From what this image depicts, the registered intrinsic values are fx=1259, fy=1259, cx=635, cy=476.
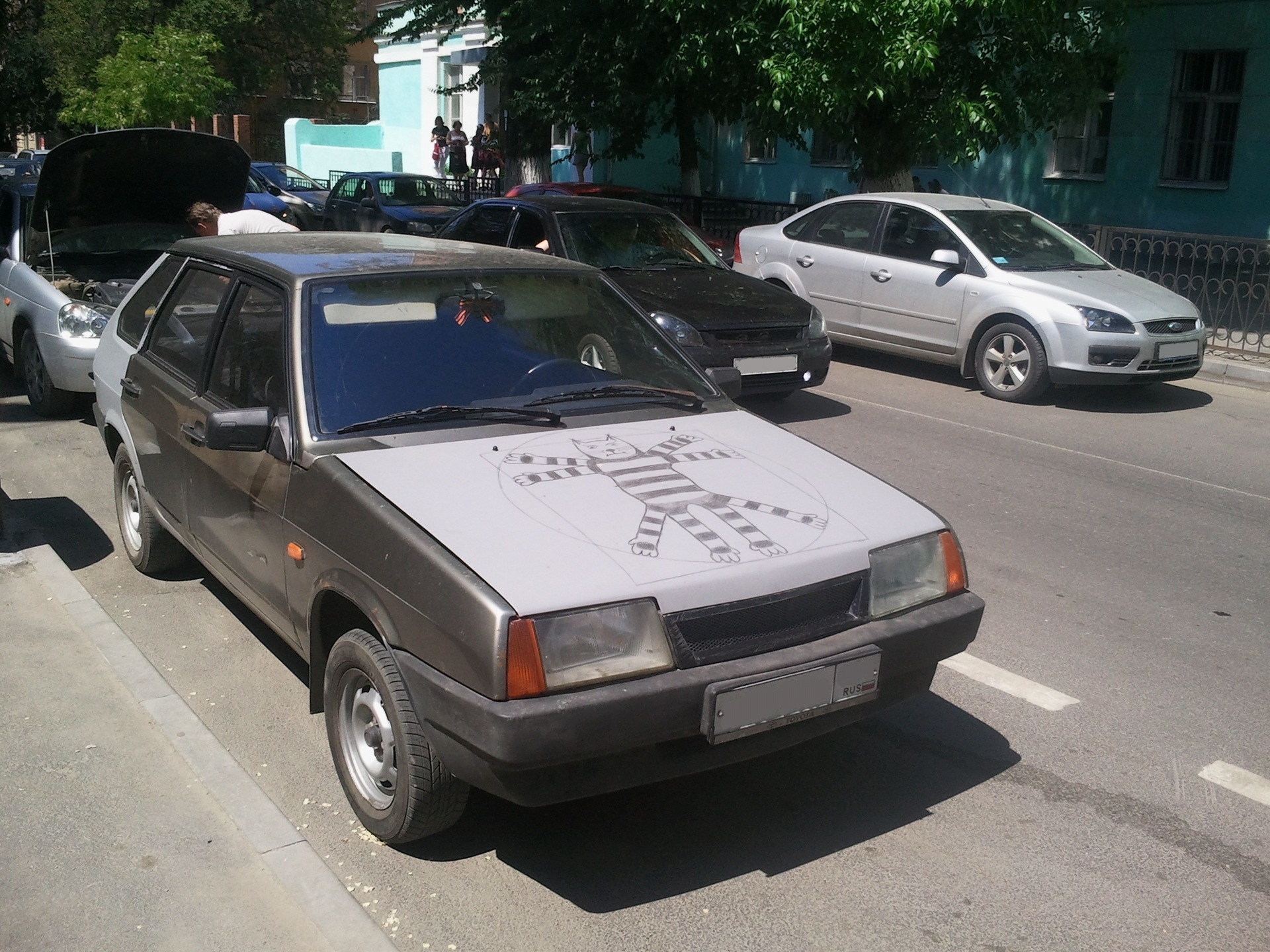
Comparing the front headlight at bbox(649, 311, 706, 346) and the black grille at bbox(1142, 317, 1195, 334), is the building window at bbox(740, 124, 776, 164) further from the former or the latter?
the front headlight at bbox(649, 311, 706, 346)

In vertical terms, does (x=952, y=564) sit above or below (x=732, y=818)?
above

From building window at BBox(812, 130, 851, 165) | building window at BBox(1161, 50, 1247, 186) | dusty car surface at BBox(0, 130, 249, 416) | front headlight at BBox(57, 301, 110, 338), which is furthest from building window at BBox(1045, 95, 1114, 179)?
front headlight at BBox(57, 301, 110, 338)

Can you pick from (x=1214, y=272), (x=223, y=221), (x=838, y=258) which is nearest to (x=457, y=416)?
(x=223, y=221)

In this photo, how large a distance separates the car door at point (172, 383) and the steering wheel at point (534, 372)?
1.24 m

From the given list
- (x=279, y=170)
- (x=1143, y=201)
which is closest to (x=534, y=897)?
(x=1143, y=201)

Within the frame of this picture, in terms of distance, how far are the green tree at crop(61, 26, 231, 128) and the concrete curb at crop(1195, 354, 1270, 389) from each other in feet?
83.3

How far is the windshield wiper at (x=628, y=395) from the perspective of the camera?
169 inches

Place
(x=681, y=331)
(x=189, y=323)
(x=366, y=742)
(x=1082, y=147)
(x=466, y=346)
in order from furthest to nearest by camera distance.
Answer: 1. (x=1082, y=147)
2. (x=681, y=331)
3. (x=189, y=323)
4. (x=466, y=346)
5. (x=366, y=742)

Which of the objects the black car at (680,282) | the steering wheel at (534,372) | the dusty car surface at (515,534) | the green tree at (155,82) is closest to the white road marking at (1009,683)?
the dusty car surface at (515,534)

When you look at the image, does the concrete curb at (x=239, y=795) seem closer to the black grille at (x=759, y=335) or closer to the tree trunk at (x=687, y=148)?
the black grille at (x=759, y=335)

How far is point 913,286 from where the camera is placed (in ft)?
37.1

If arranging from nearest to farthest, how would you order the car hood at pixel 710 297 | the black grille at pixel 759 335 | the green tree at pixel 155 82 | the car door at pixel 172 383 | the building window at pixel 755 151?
the car door at pixel 172 383 < the black grille at pixel 759 335 < the car hood at pixel 710 297 < the building window at pixel 755 151 < the green tree at pixel 155 82

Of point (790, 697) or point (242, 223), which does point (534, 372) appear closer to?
point (790, 697)

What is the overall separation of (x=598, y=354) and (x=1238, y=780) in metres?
2.65
